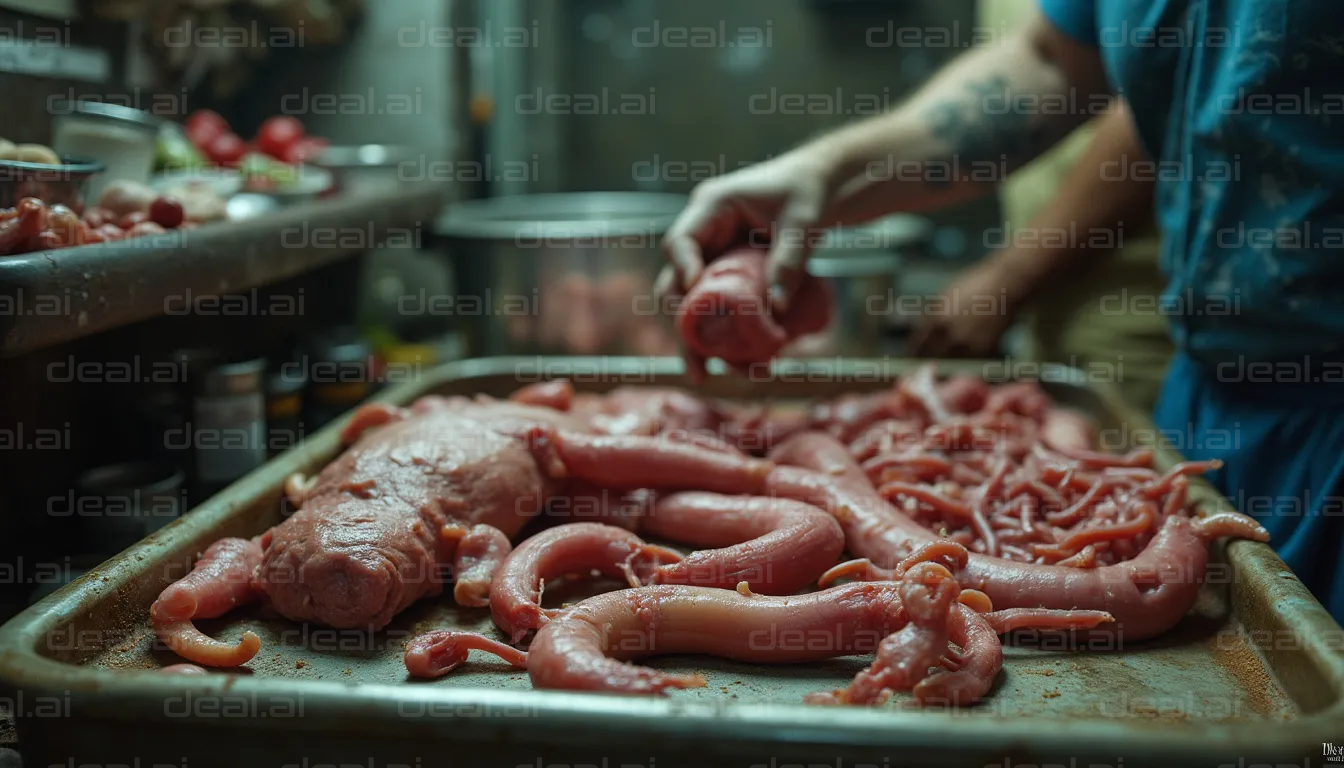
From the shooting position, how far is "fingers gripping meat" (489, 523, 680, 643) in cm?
185

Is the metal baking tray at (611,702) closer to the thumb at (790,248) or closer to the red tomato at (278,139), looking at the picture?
the thumb at (790,248)

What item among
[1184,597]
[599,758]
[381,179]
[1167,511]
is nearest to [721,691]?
[599,758]

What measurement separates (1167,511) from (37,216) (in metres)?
→ 2.16

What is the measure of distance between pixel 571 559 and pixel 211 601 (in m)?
0.63

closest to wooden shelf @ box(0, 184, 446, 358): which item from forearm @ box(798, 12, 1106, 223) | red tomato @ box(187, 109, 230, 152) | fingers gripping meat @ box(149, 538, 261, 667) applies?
fingers gripping meat @ box(149, 538, 261, 667)

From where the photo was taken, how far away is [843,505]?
218cm

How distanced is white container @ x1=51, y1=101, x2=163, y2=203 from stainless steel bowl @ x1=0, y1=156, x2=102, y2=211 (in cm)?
21

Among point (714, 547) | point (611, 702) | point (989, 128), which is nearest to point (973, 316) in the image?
point (989, 128)

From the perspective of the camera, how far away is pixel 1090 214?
3979 mm

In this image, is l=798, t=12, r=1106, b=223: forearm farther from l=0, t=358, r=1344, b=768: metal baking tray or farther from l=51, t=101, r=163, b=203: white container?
l=51, t=101, r=163, b=203: white container

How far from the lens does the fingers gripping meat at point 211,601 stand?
1.68 m

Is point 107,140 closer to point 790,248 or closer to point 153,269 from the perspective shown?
point 153,269

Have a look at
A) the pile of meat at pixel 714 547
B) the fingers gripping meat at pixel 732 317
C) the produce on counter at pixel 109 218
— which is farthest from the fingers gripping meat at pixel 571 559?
the produce on counter at pixel 109 218

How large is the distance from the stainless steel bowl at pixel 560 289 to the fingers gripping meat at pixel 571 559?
64.9 inches
